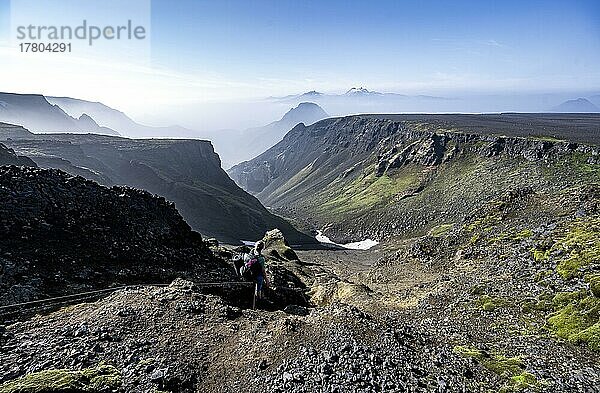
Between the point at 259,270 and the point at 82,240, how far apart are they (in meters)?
18.5

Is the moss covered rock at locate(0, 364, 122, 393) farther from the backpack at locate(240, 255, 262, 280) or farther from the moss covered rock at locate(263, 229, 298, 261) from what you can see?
the moss covered rock at locate(263, 229, 298, 261)

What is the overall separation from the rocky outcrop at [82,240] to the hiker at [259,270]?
9638mm

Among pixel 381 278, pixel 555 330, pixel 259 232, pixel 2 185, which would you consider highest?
pixel 2 185

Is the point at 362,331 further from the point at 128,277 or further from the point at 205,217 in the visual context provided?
the point at 205,217

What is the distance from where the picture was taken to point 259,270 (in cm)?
3122

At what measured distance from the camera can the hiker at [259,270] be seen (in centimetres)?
3041

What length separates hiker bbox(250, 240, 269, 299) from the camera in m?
30.4

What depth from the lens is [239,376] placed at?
20531 mm

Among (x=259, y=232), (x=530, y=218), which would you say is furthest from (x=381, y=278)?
(x=259, y=232)

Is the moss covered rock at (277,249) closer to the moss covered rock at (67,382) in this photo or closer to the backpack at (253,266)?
the backpack at (253,266)

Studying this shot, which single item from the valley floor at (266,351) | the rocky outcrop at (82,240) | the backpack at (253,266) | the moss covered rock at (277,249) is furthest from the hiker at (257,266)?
the moss covered rock at (277,249)

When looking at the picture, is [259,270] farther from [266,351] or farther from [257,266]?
[266,351]

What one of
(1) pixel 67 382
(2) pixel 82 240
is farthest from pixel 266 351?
(2) pixel 82 240

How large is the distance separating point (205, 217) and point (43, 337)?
163244 millimetres
